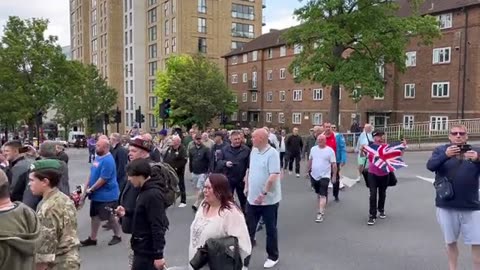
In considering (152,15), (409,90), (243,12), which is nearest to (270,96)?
(243,12)

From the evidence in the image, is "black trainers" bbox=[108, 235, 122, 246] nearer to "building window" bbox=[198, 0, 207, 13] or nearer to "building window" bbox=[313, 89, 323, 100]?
"building window" bbox=[313, 89, 323, 100]

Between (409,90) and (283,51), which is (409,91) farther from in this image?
(283,51)

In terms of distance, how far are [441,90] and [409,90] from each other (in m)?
3.36

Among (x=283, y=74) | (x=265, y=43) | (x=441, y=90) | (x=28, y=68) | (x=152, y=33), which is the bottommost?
(x=441, y=90)

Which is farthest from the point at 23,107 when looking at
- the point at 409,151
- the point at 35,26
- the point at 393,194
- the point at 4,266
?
the point at 4,266

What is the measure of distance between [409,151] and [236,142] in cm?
2101

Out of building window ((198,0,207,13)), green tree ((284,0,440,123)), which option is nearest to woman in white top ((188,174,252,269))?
green tree ((284,0,440,123))

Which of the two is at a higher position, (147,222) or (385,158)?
(385,158)

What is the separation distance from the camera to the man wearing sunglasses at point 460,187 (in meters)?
4.93

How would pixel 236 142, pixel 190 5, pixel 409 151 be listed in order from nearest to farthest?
pixel 236 142, pixel 409 151, pixel 190 5

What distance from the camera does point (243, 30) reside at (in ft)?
230

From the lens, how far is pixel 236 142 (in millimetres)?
7805

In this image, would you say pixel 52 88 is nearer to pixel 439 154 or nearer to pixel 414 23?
pixel 414 23

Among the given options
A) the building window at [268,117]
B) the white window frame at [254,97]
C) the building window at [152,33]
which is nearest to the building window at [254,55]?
the white window frame at [254,97]
